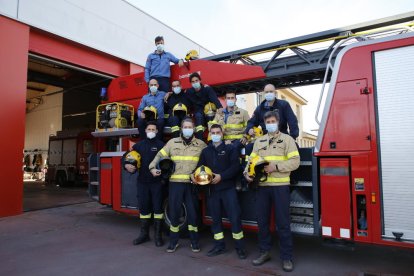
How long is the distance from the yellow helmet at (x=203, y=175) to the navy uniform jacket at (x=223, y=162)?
0.15 m

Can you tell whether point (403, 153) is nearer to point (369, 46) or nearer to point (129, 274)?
point (369, 46)

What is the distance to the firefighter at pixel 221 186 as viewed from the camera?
14.1 feet

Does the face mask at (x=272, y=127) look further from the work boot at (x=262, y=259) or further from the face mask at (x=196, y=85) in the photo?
the face mask at (x=196, y=85)

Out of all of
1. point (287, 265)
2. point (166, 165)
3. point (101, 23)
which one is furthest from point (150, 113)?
point (101, 23)

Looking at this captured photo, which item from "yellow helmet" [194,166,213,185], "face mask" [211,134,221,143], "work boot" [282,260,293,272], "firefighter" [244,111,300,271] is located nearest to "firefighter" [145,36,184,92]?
"face mask" [211,134,221,143]

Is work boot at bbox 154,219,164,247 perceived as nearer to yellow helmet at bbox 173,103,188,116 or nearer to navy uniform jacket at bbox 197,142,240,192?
navy uniform jacket at bbox 197,142,240,192

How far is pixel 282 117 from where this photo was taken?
4.55 m

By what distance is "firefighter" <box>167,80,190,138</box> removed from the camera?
5.41 m

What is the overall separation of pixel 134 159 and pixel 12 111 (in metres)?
4.73

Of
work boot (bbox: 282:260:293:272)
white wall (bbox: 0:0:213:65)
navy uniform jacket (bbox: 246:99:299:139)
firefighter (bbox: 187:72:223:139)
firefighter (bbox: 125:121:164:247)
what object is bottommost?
work boot (bbox: 282:260:293:272)

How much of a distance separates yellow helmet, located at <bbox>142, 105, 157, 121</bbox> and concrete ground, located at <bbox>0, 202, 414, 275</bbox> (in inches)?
86.9

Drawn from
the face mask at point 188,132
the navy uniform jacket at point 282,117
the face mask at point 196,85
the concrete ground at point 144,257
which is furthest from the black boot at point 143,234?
the face mask at point 196,85

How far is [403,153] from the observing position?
341 centimetres

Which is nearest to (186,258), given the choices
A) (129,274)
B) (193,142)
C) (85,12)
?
(129,274)
